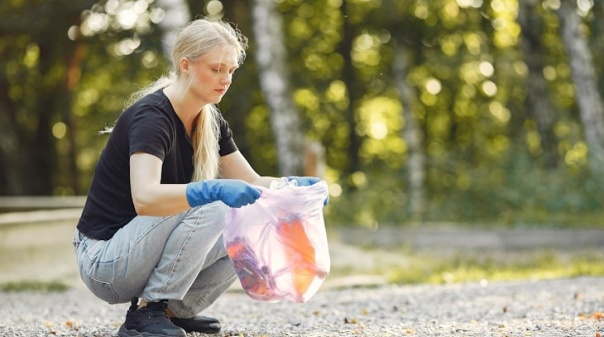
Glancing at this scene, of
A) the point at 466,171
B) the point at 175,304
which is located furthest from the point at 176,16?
the point at 175,304

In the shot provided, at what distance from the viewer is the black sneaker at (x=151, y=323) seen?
159 inches

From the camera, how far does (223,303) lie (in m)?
6.64

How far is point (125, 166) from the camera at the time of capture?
407 centimetres

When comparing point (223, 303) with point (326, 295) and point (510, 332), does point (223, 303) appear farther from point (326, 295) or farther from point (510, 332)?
point (510, 332)

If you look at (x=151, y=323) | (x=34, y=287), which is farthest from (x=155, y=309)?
(x=34, y=287)

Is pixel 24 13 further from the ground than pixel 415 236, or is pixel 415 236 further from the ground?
pixel 24 13

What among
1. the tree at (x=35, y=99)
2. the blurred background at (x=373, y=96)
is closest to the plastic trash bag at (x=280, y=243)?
the blurred background at (x=373, y=96)

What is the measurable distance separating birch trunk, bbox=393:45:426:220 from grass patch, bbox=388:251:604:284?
3930 mm

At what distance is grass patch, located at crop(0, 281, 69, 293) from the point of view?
25.9 ft

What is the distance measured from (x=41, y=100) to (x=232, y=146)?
16311mm

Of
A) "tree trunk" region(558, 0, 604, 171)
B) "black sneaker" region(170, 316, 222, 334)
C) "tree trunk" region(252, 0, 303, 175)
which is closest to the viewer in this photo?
"black sneaker" region(170, 316, 222, 334)

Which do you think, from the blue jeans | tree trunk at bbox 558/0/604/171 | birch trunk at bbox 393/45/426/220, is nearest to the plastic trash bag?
the blue jeans

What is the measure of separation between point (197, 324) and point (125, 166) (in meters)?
0.85

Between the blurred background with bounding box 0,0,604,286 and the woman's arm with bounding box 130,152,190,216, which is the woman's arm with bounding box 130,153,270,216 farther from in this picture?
the blurred background with bounding box 0,0,604,286
